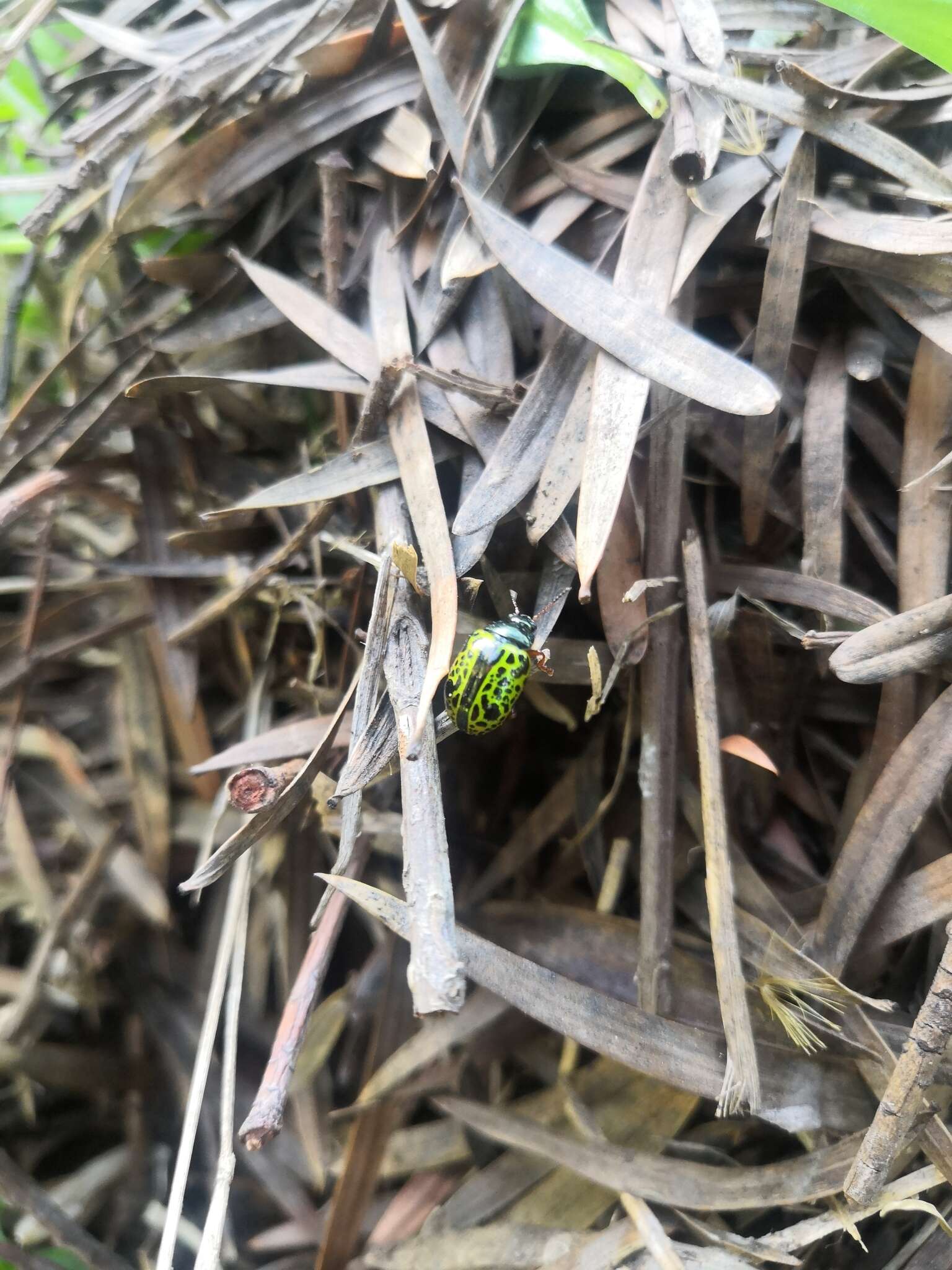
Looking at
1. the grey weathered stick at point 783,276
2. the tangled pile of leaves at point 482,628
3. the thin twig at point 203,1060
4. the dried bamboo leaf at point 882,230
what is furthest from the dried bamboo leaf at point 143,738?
the dried bamboo leaf at point 882,230

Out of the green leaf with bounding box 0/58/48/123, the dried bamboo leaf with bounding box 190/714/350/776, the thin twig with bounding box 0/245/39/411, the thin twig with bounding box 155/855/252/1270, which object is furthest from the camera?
the green leaf with bounding box 0/58/48/123

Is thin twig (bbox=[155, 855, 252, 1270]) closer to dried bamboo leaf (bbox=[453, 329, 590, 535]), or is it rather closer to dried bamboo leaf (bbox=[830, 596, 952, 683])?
dried bamboo leaf (bbox=[453, 329, 590, 535])

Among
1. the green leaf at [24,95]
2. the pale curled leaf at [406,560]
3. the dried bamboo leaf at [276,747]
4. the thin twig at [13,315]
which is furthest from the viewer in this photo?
the green leaf at [24,95]

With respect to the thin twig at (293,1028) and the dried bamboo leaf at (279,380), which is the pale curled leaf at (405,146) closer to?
the dried bamboo leaf at (279,380)

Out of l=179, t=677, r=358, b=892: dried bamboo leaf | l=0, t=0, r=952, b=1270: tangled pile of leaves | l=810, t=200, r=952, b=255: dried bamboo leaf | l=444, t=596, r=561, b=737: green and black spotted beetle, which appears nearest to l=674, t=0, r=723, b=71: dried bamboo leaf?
l=0, t=0, r=952, b=1270: tangled pile of leaves

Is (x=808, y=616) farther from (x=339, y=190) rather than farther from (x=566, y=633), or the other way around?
(x=339, y=190)

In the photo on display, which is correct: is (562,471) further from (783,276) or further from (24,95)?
(24,95)
